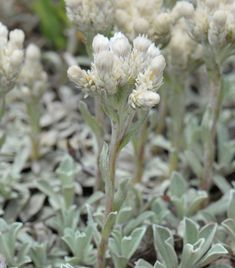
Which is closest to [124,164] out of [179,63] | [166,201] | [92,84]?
[166,201]

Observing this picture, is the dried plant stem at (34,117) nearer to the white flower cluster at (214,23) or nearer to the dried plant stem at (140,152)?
the dried plant stem at (140,152)

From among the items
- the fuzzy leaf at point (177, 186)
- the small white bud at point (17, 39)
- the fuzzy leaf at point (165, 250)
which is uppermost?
the small white bud at point (17, 39)

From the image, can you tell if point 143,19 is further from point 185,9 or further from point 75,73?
point 75,73

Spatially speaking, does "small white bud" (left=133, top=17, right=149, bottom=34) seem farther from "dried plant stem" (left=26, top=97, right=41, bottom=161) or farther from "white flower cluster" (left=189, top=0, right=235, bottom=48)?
"dried plant stem" (left=26, top=97, right=41, bottom=161)

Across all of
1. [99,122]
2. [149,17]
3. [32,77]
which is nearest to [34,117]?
[32,77]

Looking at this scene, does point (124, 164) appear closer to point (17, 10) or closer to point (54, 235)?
point (54, 235)

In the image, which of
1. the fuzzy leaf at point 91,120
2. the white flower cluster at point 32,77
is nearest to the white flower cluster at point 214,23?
the fuzzy leaf at point 91,120

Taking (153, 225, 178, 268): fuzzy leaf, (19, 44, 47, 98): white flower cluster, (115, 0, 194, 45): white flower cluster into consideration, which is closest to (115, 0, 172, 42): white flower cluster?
(115, 0, 194, 45): white flower cluster
